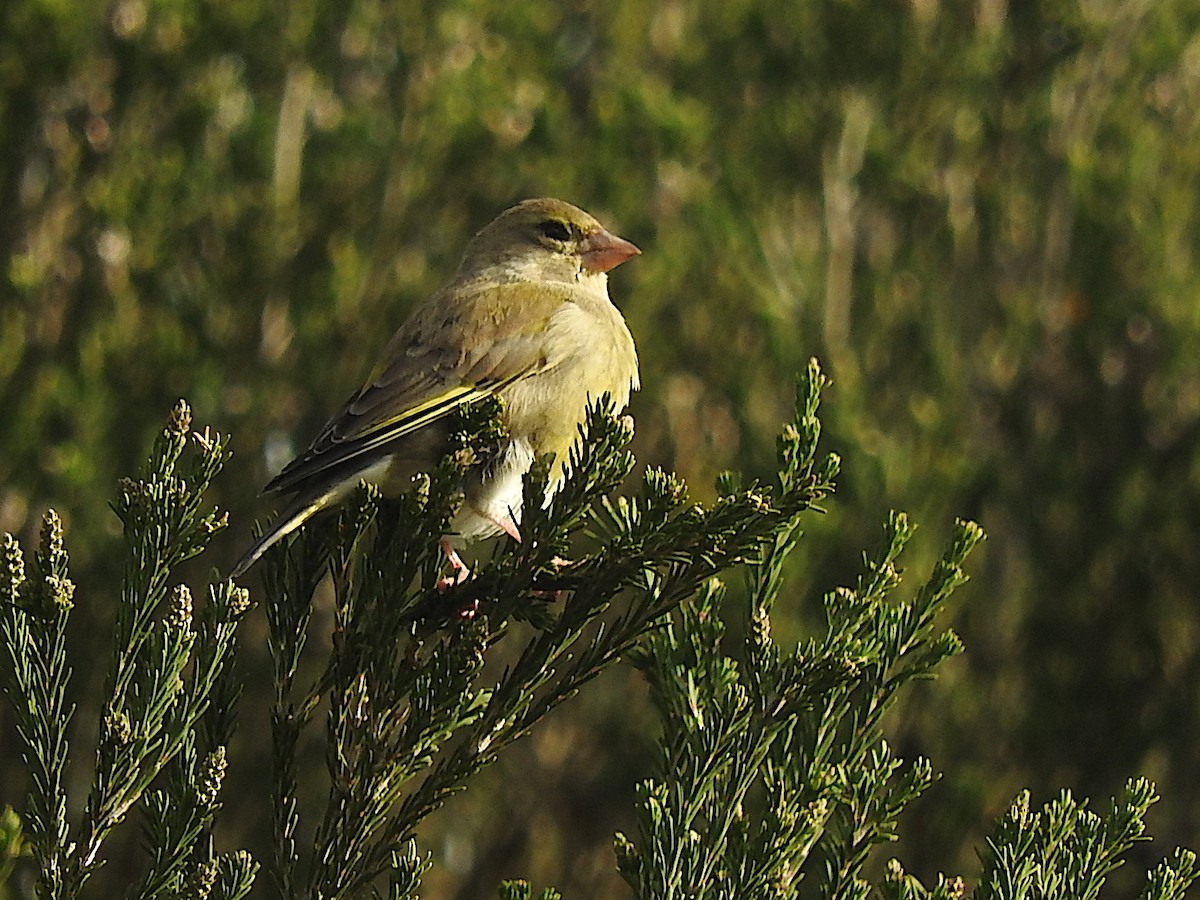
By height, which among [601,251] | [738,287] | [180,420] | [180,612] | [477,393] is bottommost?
[738,287]

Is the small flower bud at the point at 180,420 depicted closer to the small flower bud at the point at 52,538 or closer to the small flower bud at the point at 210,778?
the small flower bud at the point at 52,538

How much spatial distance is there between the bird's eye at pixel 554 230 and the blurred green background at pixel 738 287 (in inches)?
43.7

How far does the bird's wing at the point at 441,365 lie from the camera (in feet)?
10.9

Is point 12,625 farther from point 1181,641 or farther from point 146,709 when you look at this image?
point 1181,641

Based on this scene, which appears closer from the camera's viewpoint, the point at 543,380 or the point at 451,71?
the point at 543,380

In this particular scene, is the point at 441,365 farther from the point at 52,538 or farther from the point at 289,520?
the point at 52,538

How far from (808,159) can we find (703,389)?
1.00 m

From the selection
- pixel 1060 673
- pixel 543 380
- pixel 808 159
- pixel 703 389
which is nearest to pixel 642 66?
pixel 808 159

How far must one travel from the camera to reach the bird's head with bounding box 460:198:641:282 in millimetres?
4645

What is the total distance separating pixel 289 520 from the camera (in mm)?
2824

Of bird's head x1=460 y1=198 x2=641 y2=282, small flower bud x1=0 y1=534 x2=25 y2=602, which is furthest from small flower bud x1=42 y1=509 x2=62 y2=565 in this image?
bird's head x1=460 y1=198 x2=641 y2=282

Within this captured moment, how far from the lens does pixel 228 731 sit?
2.39 m

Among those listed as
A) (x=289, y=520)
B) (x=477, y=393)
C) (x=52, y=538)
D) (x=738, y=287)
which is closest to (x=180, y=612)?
(x=52, y=538)

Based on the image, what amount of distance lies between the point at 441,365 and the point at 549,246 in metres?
1.08
